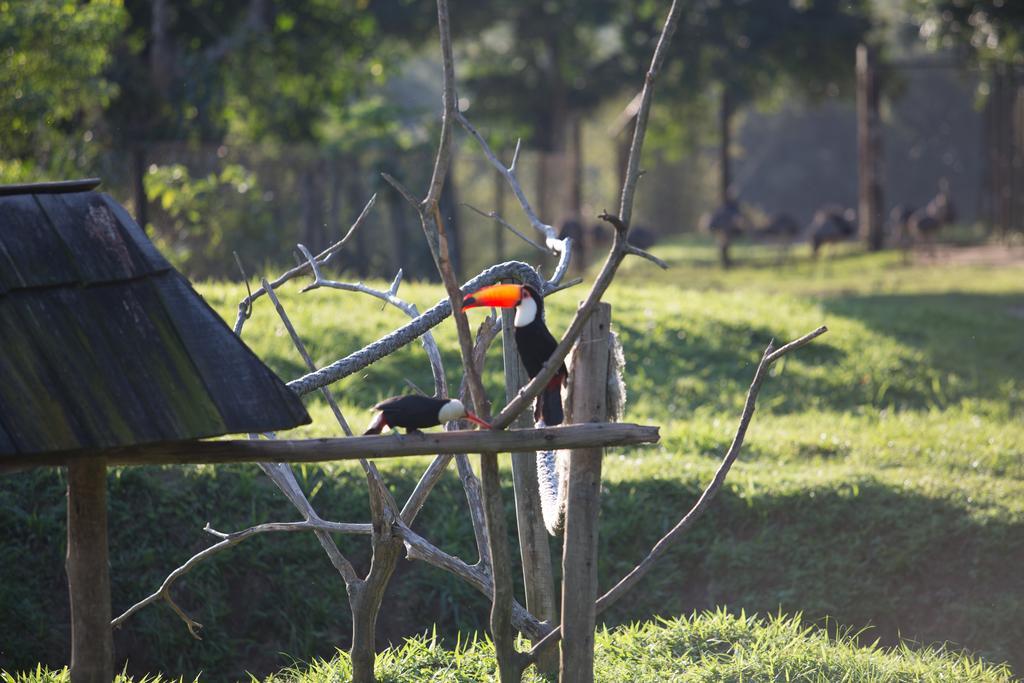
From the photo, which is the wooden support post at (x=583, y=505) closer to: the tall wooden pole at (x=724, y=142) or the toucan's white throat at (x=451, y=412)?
the toucan's white throat at (x=451, y=412)

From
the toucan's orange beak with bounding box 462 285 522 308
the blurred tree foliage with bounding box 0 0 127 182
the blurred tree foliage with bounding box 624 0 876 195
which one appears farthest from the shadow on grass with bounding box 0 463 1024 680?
the blurred tree foliage with bounding box 624 0 876 195

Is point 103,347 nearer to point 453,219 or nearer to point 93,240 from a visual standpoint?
point 93,240

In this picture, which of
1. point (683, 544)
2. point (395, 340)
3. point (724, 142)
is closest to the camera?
point (395, 340)

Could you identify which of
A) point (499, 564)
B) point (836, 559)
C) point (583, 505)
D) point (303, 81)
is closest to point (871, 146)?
point (303, 81)

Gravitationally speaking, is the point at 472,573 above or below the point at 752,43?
below

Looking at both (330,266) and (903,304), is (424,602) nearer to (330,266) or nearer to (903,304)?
(330,266)

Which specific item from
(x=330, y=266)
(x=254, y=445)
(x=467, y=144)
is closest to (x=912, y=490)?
(x=254, y=445)

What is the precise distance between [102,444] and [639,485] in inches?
169

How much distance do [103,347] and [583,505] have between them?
52.8 inches

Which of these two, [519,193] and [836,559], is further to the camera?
[836,559]

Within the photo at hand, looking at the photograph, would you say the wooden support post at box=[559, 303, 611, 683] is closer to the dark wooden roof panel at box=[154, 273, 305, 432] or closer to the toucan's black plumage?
the toucan's black plumage

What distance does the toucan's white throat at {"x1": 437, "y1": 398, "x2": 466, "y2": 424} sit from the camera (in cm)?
316

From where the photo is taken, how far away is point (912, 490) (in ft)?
22.0

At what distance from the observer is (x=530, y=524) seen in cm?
443
